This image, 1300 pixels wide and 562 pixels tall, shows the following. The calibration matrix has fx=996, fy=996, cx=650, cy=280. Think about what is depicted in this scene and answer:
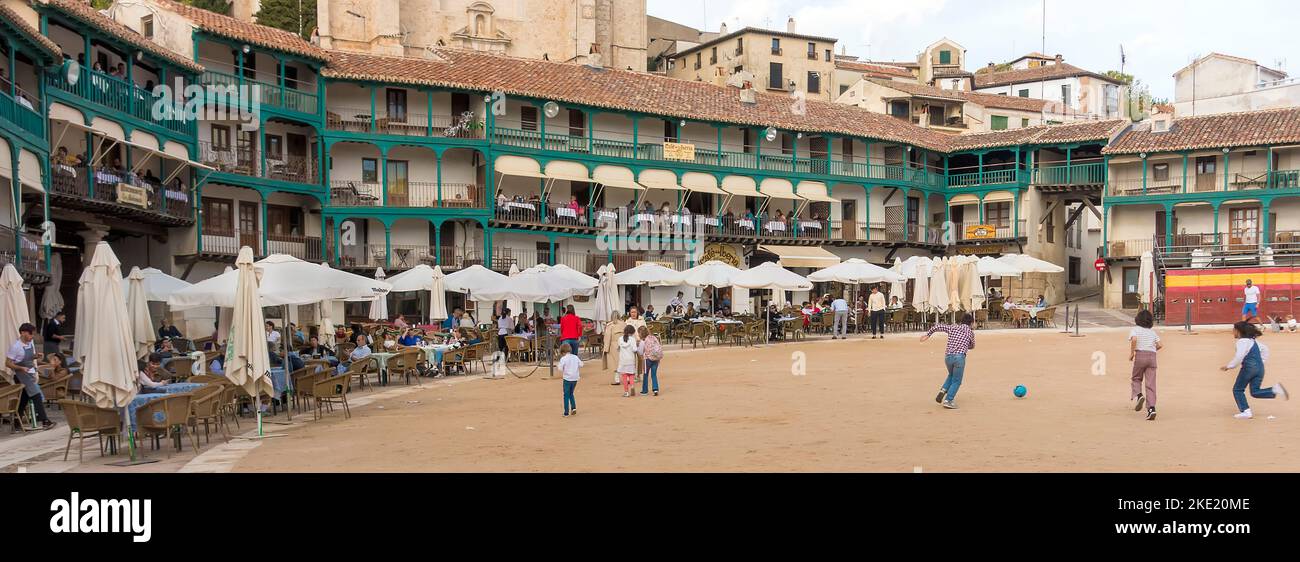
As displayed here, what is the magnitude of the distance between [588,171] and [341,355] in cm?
2065

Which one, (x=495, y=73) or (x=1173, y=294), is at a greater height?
(x=495, y=73)

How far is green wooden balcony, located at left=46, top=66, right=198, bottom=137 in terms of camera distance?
2466 centimetres

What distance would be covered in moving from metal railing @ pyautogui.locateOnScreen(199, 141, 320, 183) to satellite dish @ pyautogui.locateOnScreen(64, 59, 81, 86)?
7.22 meters

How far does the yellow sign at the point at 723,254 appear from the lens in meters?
40.9

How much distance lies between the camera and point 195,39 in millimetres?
31797

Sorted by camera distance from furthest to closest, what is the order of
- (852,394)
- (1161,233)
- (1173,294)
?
(1161,233) < (1173,294) < (852,394)

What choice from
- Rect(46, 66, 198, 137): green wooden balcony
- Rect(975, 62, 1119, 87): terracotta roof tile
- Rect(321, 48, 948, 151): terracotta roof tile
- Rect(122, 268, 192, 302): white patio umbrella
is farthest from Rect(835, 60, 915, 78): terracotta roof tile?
Rect(122, 268, 192, 302): white patio umbrella

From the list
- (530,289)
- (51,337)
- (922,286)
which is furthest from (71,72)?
(922,286)

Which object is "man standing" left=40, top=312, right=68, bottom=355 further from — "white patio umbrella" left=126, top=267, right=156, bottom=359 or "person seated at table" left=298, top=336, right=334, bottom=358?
"person seated at table" left=298, top=336, right=334, bottom=358

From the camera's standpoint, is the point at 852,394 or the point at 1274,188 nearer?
the point at 852,394

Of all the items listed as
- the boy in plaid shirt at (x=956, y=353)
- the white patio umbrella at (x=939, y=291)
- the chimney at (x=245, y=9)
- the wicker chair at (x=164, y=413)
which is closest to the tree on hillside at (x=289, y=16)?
the chimney at (x=245, y=9)

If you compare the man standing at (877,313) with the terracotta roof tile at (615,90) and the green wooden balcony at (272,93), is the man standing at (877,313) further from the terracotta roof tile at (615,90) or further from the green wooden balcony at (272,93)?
the green wooden balcony at (272,93)

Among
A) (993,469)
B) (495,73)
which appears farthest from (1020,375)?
(495,73)
